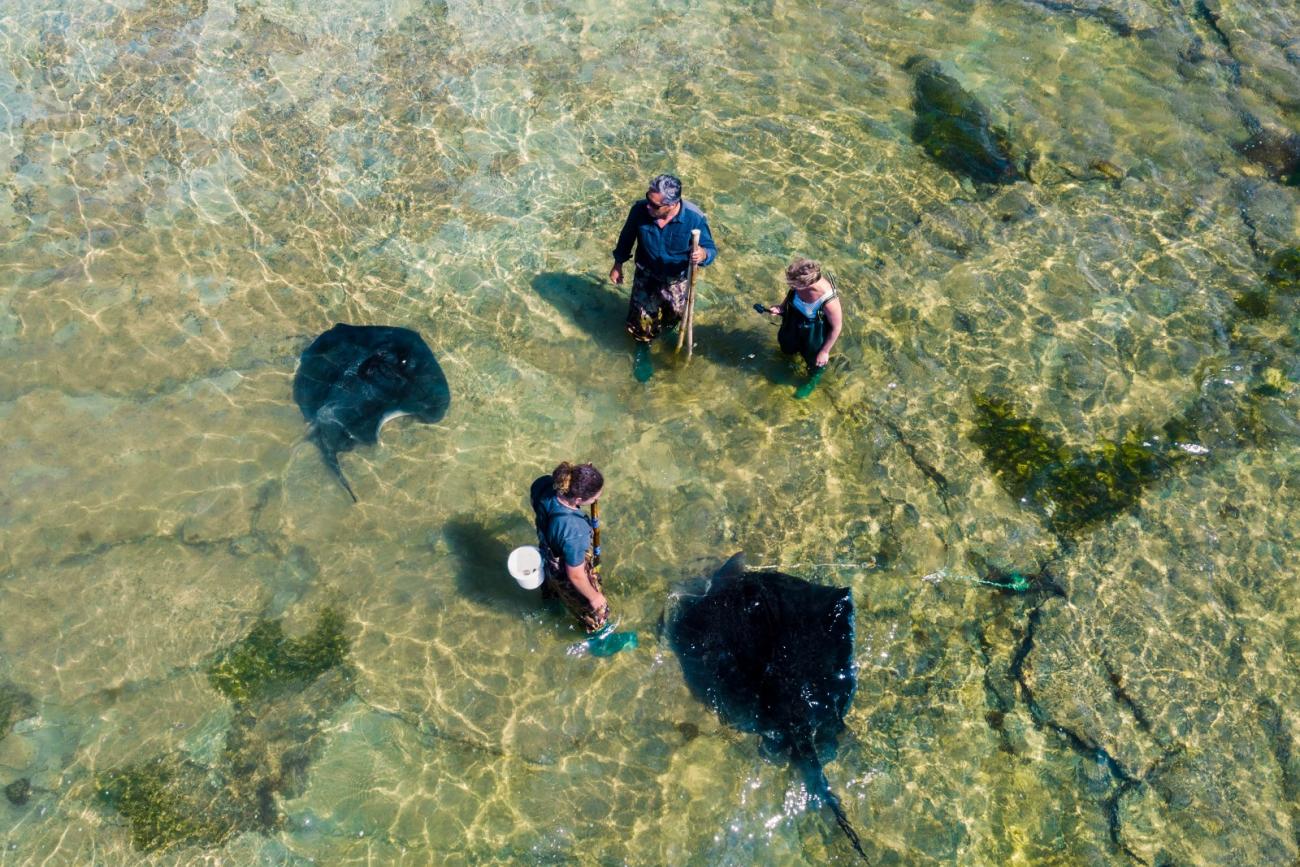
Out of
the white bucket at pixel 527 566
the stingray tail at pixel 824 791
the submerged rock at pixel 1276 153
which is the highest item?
the submerged rock at pixel 1276 153

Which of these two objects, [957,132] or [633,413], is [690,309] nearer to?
[633,413]

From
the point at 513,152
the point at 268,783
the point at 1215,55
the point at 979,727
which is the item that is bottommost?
the point at 268,783

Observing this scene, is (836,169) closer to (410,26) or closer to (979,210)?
(979,210)

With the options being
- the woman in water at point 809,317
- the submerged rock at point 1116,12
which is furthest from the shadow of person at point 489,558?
the submerged rock at point 1116,12

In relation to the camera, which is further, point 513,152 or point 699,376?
point 513,152

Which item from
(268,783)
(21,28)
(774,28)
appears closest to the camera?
(268,783)

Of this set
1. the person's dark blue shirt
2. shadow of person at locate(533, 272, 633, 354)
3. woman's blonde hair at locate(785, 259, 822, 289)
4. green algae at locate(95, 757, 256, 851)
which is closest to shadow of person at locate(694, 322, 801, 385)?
shadow of person at locate(533, 272, 633, 354)

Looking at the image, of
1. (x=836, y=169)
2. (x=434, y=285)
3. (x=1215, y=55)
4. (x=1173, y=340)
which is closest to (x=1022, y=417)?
(x=1173, y=340)

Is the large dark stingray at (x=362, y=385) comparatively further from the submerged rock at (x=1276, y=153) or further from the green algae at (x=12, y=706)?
the submerged rock at (x=1276, y=153)
